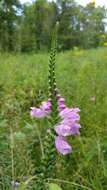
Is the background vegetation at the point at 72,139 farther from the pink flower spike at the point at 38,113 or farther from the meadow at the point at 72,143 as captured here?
the pink flower spike at the point at 38,113

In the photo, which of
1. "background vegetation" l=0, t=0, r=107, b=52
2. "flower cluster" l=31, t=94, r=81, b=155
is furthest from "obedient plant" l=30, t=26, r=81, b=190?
"background vegetation" l=0, t=0, r=107, b=52

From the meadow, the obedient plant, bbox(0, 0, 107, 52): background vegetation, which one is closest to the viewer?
the obedient plant

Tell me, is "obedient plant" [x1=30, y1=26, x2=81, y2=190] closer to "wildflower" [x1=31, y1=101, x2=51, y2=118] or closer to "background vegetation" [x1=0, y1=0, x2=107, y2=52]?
"wildflower" [x1=31, y1=101, x2=51, y2=118]

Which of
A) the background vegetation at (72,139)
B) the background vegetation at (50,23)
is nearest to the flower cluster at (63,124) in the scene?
the background vegetation at (72,139)

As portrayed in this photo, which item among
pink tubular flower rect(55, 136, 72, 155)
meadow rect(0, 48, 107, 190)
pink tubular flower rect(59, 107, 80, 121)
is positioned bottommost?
meadow rect(0, 48, 107, 190)

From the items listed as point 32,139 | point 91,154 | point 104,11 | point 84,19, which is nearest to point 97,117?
point 32,139

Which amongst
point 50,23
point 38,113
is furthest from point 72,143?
point 50,23

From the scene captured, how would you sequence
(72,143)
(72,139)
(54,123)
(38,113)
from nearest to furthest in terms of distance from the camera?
1. (54,123)
2. (38,113)
3. (72,143)
4. (72,139)

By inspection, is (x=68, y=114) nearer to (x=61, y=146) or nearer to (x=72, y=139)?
(x=61, y=146)

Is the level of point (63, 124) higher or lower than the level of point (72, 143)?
higher

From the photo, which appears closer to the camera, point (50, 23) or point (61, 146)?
point (61, 146)

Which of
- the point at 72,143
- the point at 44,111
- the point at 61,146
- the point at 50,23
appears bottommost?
the point at 72,143

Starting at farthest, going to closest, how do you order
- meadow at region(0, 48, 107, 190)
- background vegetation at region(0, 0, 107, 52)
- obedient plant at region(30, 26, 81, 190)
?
background vegetation at region(0, 0, 107, 52)
meadow at region(0, 48, 107, 190)
obedient plant at region(30, 26, 81, 190)

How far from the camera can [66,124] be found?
5.20 feet
